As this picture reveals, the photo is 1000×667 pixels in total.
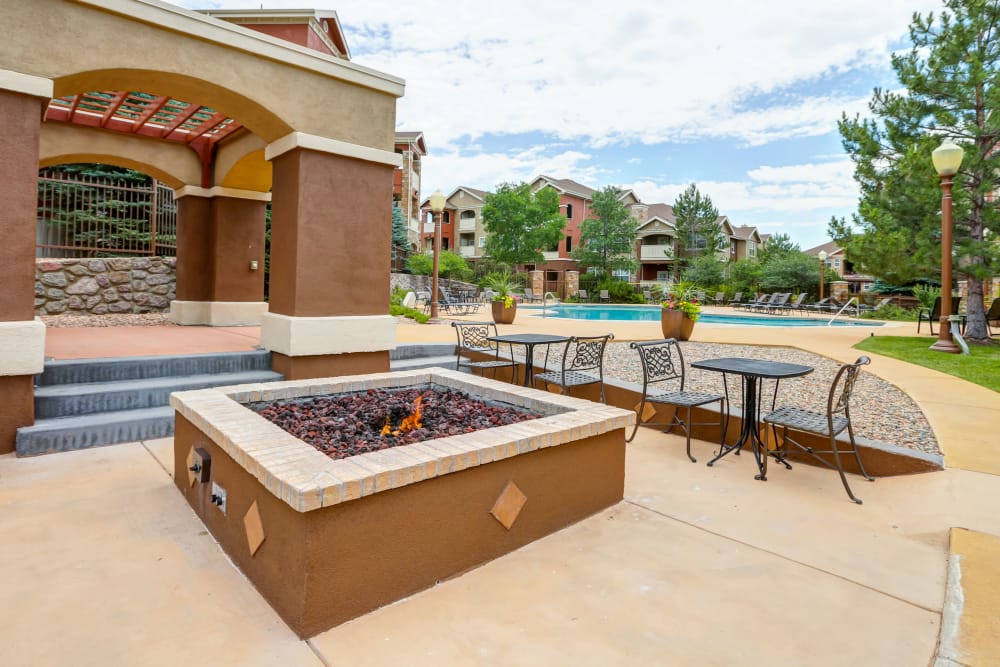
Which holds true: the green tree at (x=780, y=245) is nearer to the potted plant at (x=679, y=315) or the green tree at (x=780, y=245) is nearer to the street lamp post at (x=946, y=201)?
the street lamp post at (x=946, y=201)

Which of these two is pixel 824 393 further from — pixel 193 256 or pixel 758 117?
pixel 758 117

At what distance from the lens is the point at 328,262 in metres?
5.67

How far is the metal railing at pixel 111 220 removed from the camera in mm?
10359

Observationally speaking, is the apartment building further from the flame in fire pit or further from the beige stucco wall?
the flame in fire pit

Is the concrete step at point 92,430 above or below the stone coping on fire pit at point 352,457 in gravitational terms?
below

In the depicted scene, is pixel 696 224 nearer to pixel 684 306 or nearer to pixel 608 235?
pixel 608 235

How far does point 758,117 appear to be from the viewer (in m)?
32.7

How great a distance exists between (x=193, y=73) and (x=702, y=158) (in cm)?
4089

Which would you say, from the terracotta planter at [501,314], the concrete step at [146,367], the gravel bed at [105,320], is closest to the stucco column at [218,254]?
the gravel bed at [105,320]

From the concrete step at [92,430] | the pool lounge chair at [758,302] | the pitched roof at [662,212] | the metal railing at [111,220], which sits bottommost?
the concrete step at [92,430]

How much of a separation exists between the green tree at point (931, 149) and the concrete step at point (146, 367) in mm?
11546

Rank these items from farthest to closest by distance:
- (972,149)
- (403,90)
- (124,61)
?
(972,149), (403,90), (124,61)

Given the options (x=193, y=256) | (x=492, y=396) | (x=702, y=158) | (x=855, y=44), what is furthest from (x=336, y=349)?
(x=702, y=158)

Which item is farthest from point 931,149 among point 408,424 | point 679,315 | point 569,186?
point 569,186
